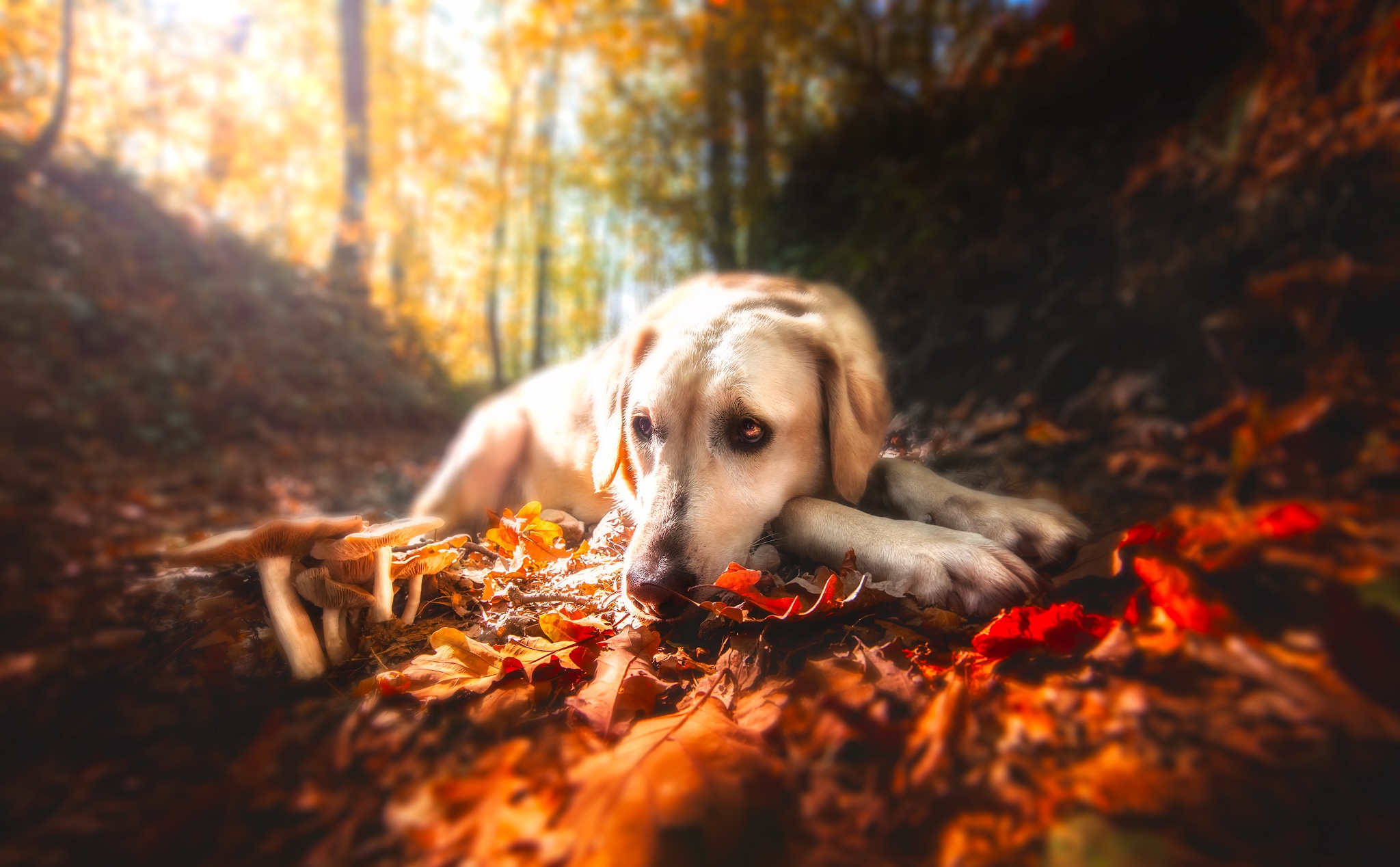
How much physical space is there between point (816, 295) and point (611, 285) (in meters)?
1.12

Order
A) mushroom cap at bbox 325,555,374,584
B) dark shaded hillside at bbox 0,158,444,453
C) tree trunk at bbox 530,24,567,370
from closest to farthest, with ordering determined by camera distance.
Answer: mushroom cap at bbox 325,555,374,584, tree trunk at bbox 530,24,567,370, dark shaded hillside at bbox 0,158,444,453

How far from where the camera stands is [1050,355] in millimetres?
2891

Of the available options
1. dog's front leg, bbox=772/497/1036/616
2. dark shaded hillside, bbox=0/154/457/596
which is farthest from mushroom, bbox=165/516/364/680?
dark shaded hillside, bbox=0/154/457/596

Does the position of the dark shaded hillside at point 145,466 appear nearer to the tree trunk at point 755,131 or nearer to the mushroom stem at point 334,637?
the mushroom stem at point 334,637

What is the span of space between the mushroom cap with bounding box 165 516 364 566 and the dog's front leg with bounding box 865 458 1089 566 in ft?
4.48

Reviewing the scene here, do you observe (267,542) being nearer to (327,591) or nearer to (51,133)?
(327,591)

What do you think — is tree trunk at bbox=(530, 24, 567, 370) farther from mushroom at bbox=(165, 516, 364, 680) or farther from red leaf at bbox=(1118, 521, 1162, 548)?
red leaf at bbox=(1118, 521, 1162, 548)

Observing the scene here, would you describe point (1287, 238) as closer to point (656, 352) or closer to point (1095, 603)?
point (1095, 603)

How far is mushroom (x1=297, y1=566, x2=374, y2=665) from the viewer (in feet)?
3.31

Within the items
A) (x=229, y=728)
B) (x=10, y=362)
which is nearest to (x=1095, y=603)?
(x=229, y=728)

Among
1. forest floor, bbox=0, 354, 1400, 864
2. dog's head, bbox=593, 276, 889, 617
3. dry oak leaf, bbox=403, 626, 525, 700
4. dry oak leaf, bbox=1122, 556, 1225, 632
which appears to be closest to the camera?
forest floor, bbox=0, 354, 1400, 864

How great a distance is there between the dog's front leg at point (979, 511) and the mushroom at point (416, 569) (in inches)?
47.3

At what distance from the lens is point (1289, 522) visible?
0.89 m

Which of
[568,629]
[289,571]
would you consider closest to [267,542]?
[289,571]
